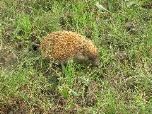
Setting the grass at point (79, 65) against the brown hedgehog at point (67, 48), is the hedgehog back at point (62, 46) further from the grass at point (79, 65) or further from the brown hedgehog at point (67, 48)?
the grass at point (79, 65)

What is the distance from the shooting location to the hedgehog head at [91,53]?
428cm

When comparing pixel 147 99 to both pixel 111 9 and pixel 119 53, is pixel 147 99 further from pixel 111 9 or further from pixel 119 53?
pixel 111 9

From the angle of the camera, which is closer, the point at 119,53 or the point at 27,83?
the point at 27,83

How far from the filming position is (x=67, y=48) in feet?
13.9

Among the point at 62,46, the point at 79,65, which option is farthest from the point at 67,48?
the point at 79,65

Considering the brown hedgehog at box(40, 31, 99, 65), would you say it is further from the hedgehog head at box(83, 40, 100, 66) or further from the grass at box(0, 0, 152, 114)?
the grass at box(0, 0, 152, 114)

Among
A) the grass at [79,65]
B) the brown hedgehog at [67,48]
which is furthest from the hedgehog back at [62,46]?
the grass at [79,65]

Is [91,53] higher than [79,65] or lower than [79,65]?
higher

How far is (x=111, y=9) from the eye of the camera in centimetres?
519

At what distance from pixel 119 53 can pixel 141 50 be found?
0.78ft

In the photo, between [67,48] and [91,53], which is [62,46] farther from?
[91,53]

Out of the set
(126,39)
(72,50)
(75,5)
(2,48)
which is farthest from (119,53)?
(2,48)

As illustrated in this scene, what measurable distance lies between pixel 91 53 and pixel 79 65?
170 millimetres

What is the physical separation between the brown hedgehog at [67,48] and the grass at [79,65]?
0.11 metres
